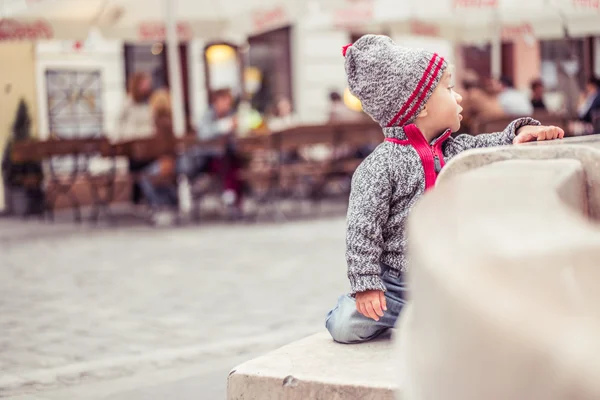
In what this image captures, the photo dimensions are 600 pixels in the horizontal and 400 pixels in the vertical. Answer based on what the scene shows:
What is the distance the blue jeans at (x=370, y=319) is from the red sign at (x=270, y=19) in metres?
11.7

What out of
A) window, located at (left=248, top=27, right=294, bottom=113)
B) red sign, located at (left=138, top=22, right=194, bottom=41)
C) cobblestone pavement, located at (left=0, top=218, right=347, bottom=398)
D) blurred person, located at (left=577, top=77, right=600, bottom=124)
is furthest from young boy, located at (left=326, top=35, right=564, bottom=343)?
window, located at (left=248, top=27, right=294, bottom=113)

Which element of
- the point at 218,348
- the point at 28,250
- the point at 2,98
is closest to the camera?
the point at 218,348

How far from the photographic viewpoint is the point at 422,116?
3395mm

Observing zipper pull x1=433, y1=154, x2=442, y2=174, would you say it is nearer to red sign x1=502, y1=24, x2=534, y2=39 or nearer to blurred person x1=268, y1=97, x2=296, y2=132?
red sign x1=502, y1=24, x2=534, y2=39

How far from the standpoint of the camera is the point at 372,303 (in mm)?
3191

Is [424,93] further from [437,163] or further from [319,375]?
[319,375]

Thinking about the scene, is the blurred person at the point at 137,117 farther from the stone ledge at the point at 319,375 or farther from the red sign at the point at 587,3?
the stone ledge at the point at 319,375

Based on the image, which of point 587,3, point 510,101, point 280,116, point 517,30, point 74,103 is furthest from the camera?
point 280,116

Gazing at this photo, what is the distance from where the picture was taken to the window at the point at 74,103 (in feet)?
57.0

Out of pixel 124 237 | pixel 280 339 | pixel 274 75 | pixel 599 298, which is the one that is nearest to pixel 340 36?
pixel 274 75

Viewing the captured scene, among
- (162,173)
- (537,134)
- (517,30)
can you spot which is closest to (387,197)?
(537,134)

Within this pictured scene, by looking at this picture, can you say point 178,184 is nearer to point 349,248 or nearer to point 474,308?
point 349,248

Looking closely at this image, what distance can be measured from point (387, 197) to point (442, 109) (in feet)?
1.17

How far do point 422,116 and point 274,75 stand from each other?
59.3 ft
